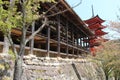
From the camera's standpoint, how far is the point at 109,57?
21.9 meters

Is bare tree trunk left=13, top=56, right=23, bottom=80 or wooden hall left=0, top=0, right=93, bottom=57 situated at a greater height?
wooden hall left=0, top=0, right=93, bottom=57

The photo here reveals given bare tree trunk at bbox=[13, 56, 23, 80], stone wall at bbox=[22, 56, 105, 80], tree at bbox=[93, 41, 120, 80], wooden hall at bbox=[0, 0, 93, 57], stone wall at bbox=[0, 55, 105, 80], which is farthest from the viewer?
tree at bbox=[93, 41, 120, 80]

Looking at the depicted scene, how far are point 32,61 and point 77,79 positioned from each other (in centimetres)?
525

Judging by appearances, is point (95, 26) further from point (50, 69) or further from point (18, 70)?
point (18, 70)

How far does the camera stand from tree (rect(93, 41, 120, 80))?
19.1 meters

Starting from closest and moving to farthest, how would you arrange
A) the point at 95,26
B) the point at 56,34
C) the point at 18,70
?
the point at 18,70 → the point at 56,34 → the point at 95,26

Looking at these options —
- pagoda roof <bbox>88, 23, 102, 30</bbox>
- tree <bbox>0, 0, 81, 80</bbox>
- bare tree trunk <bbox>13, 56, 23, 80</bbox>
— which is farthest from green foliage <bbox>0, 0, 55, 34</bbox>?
pagoda roof <bbox>88, 23, 102, 30</bbox>

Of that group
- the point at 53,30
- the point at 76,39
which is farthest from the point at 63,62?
the point at 76,39

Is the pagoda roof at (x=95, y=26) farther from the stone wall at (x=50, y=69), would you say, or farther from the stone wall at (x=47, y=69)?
the stone wall at (x=47, y=69)

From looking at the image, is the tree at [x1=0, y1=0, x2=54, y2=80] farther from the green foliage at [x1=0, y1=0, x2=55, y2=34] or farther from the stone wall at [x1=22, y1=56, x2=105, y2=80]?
the stone wall at [x1=22, y1=56, x2=105, y2=80]

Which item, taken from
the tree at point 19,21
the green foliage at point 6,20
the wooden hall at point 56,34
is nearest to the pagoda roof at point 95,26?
the wooden hall at point 56,34

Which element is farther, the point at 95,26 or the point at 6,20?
the point at 95,26

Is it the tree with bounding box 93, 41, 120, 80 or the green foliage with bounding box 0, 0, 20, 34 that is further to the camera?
the tree with bounding box 93, 41, 120, 80

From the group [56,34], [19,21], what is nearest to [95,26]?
[56,34]
